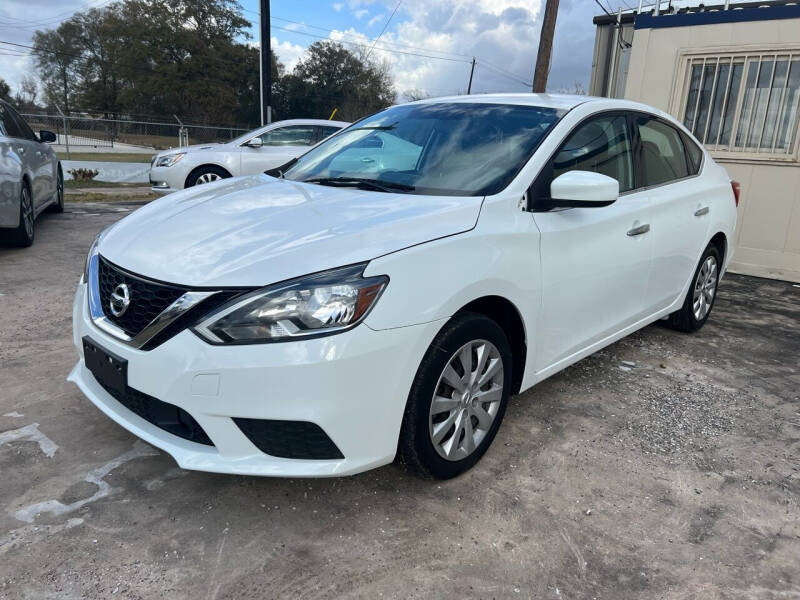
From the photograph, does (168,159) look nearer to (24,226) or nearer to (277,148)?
(277,148)

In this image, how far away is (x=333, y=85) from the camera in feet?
161

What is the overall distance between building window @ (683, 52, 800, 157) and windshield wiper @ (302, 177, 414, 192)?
6088 mm

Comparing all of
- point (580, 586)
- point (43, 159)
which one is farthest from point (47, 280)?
point (580, 586)

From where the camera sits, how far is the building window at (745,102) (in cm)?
703

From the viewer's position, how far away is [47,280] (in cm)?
545

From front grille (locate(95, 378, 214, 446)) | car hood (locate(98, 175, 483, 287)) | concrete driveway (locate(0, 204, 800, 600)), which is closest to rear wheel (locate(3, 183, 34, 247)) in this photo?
concrete driveway (locate(0, 204, 800, 600))

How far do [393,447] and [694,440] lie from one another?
5.84ft

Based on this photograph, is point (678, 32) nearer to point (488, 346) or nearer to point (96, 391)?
point (488, 346)

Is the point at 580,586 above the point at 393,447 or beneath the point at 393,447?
beneath

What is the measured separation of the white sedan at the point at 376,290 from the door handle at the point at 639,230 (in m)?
0.01

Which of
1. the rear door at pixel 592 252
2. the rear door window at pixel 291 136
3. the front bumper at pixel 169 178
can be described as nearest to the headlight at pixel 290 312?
the rear door at pixel 592 252

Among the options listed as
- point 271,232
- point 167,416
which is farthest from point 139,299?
point 271,232

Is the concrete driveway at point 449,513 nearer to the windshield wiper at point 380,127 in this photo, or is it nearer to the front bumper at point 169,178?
the windshield wiper at point 380,127

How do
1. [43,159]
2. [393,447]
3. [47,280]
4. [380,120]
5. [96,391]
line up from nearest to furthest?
[393,447], [96,391], [380,120], [47,280], [43,159]
